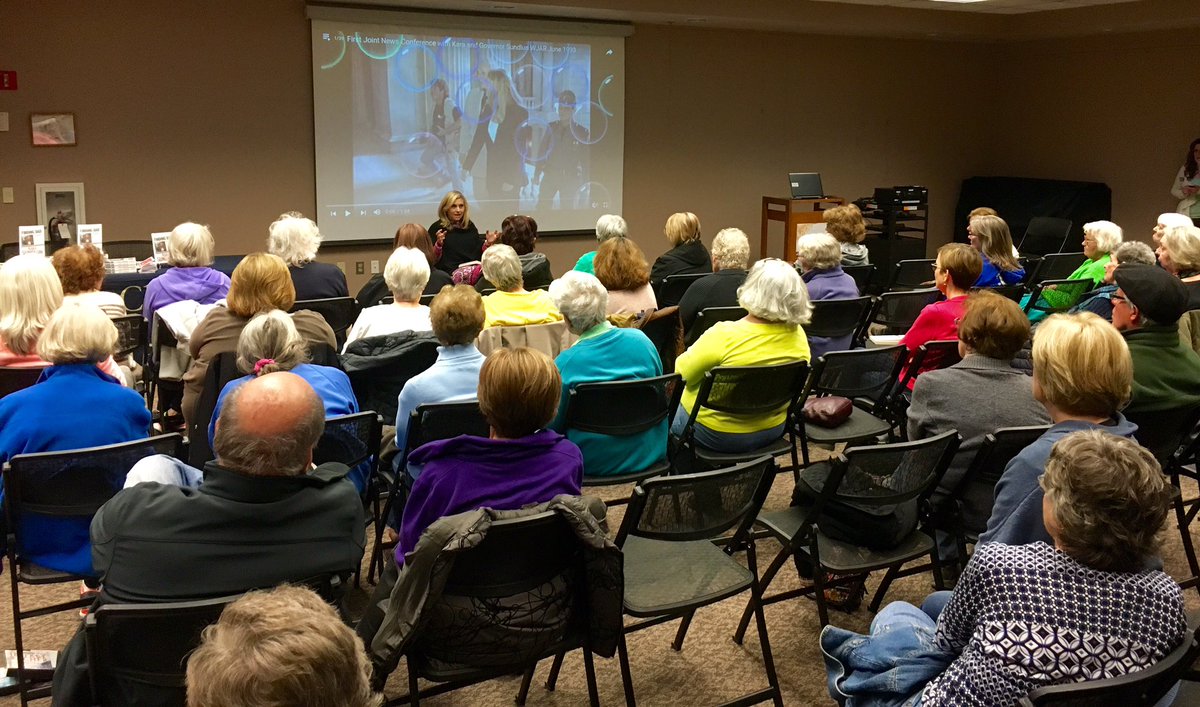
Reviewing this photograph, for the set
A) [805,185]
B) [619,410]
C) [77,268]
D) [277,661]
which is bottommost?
[619,410]

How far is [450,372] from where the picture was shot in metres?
3.38

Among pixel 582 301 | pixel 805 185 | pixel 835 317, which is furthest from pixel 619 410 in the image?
pixel 805 185

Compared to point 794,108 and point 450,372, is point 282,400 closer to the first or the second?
point 450,372

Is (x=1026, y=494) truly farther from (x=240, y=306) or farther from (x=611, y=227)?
(x=611, y=227)

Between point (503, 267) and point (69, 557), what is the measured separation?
226 centimetres

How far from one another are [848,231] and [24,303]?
5.31m

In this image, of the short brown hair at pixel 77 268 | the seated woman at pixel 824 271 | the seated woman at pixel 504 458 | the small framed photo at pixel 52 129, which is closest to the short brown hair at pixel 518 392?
the seated woman at pixel 504 458

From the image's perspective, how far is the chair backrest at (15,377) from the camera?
346 cm

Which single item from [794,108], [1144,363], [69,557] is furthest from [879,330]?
[69,557]

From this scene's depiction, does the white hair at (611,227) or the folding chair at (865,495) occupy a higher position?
the white hair at (611,227)

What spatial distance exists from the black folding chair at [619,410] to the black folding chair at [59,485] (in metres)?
1.32

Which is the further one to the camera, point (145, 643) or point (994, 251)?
point (994, 251)

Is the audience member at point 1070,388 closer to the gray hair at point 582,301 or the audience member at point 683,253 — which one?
the gray hair at point 582,301

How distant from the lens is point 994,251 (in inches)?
231
